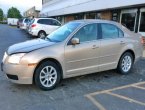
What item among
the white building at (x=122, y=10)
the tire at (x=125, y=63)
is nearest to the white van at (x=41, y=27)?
the white building at (x=122, y=10)

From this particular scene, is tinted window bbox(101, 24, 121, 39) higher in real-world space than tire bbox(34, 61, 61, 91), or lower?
higher

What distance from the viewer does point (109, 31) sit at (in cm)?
704

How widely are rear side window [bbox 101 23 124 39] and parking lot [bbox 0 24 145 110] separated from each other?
125 cm

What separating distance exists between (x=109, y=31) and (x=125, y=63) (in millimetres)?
1195

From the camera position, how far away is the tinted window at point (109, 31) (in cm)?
689

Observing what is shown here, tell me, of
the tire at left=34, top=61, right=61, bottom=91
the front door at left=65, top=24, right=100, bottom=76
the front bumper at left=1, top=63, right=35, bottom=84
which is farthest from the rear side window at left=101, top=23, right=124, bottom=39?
the front bumper at left=1, top=63, right=35, bottom=84

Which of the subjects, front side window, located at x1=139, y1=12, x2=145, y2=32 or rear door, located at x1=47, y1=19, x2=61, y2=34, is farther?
rear door, located at x1=47, y1=19, x2=61, y2=34

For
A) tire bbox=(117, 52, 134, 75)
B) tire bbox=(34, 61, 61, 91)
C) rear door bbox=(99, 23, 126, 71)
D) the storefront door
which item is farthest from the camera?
the storefront door

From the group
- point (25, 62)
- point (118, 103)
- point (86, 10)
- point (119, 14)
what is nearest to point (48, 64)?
point (25, 62)

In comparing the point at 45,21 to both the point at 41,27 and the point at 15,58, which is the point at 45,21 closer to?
the point at 41,27

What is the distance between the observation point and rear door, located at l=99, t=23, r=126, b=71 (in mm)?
6770

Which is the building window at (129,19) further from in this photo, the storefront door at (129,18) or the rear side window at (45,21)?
the rear side window at (45,21)

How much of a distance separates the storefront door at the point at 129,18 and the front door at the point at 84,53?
32.7 ft

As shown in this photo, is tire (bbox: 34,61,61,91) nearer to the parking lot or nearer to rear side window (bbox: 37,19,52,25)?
the parking lot
